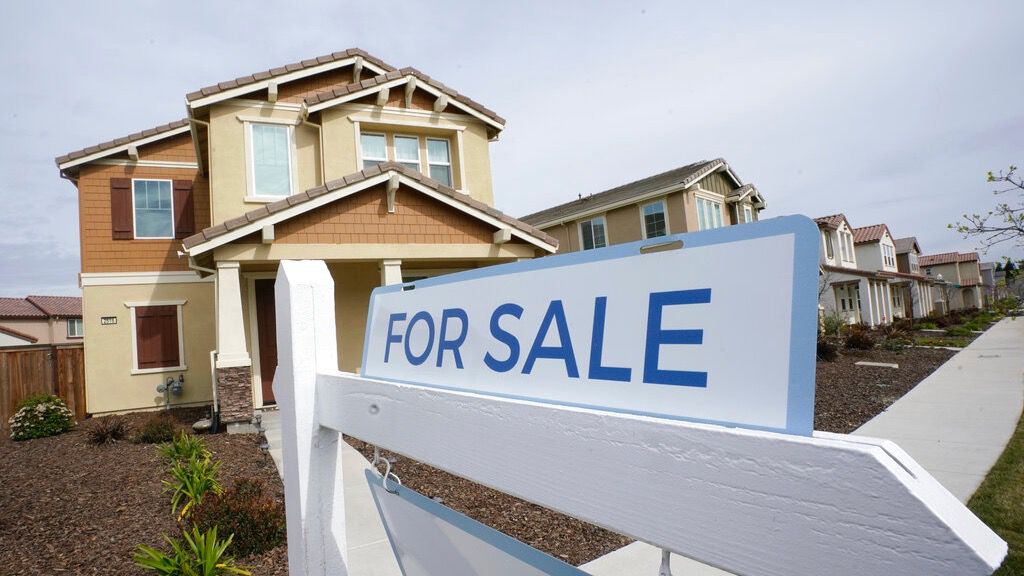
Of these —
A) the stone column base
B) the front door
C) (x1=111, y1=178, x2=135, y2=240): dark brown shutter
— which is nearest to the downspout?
the front door

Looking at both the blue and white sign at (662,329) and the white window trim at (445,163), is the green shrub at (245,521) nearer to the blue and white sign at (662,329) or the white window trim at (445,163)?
the blue and white sign at (662,329)

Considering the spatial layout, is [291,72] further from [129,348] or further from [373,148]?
[129,348]

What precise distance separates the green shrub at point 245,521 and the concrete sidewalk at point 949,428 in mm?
2621

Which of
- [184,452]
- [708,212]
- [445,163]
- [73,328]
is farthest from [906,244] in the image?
[73,328]

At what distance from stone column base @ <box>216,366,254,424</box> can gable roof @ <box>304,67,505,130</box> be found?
5.87 metres

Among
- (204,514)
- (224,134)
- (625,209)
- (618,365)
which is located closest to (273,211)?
(224,134)

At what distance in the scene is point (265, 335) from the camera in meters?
12.0

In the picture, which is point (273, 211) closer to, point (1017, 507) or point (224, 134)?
point (224, 134)

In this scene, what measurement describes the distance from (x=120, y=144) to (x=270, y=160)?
4.42m

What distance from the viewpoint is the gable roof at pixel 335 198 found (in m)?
9.17

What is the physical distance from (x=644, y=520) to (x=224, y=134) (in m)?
13.1

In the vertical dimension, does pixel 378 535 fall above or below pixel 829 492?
below

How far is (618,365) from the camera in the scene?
2.94 feet

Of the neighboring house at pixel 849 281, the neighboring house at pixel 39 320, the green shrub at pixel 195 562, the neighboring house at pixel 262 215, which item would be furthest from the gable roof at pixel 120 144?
the neighboring house at pixel 849 281
